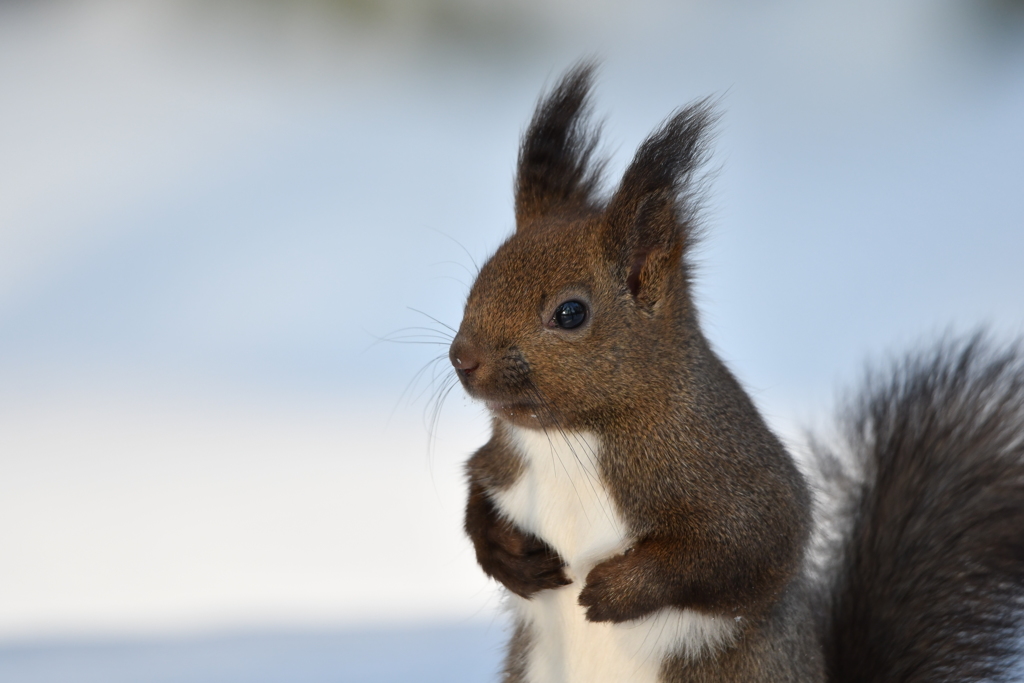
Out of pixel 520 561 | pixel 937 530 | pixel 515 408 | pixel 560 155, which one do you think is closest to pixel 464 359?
pixel 515 408

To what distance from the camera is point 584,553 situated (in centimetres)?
173

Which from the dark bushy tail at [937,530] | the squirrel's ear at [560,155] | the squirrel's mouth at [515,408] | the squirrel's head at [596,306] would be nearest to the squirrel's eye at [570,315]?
the squirrel's head at [596,306]

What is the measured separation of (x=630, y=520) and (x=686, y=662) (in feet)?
0.81

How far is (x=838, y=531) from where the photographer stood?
85.3 inches

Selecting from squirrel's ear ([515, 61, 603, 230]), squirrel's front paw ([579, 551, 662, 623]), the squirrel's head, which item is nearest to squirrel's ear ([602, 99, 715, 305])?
the squirrel's head

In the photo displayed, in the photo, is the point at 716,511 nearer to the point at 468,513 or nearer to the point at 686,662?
the point at 686,662

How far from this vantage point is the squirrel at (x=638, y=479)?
5.45 feet

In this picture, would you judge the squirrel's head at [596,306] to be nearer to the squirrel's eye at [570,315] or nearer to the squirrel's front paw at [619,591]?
the squirrel's eye at [570,315]

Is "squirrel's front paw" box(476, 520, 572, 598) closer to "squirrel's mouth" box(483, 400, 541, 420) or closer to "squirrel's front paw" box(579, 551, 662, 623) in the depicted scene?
"squirrel's front paw" box(579, 551, 662, 623)

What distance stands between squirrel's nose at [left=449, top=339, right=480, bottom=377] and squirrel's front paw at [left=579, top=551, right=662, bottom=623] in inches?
14.3

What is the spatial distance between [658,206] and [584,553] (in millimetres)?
563

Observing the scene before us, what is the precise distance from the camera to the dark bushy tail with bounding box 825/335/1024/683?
1979 millimetres

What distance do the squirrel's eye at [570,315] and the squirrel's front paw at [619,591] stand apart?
363 mm

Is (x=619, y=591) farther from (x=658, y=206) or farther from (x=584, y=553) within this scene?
(x=658, y=206)
